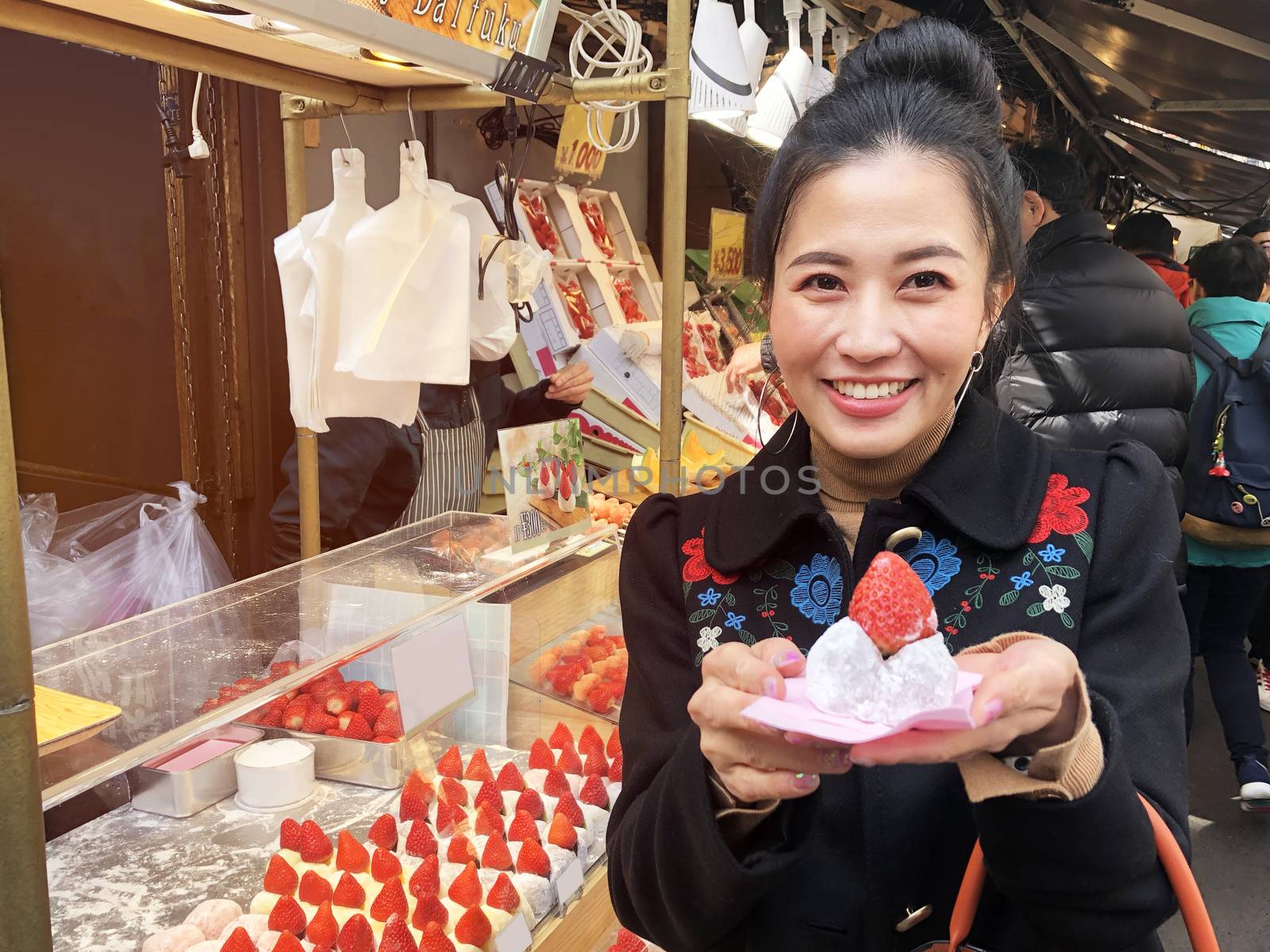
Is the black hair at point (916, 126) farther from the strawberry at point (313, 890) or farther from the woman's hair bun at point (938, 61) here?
the strawberry at point (313, 890)

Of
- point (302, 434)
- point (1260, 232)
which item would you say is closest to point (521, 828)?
point (302, 434)

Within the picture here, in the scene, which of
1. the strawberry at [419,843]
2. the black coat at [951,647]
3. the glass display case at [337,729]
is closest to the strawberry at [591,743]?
the glass display case at [337,729]

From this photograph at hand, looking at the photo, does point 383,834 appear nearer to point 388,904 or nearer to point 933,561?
point 388,904

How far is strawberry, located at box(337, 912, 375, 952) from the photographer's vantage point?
5.57 feet

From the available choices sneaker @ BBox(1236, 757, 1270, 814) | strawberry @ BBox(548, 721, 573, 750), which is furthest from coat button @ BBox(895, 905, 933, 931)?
sneaker @ BBox(1236, 757, 1270, 814)

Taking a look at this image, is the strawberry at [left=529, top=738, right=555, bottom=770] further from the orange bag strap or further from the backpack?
the backpack

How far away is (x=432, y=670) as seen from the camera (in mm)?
2199

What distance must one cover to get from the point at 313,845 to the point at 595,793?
25.7 inches

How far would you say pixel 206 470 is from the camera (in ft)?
13.5

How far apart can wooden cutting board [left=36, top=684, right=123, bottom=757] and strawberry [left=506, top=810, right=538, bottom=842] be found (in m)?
0.83

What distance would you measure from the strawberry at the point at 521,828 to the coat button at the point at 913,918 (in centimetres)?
111

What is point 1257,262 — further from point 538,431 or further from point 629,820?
point 629,820

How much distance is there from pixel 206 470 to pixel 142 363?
543mm

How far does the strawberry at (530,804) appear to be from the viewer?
7.02ft
